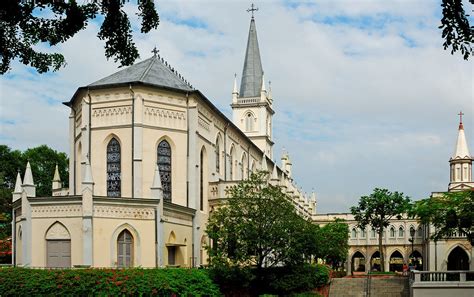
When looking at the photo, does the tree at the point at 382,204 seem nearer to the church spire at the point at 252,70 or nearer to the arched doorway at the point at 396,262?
the church spire at the point at 252,70

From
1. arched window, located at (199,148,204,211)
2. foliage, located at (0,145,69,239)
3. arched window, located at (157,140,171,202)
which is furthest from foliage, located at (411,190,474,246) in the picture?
foliage, located at (0,145,69,239)

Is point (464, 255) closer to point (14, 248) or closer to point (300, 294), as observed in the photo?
point (300, 294)

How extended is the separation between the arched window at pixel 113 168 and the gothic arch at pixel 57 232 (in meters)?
6.45

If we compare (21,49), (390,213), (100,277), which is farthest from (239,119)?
(21,49)

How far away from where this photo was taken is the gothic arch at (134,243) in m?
35.2

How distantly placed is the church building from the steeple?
46.6 metres

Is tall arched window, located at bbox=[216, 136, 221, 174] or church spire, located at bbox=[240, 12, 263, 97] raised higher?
church spire, located at bbox=[240, 12, 263, 97]

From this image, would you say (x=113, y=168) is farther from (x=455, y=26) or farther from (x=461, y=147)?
(x=461, y=147)

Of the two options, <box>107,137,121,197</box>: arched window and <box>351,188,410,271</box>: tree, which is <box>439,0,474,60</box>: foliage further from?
<box>351,188,410,271</box>: tree

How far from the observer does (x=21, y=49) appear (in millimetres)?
9047

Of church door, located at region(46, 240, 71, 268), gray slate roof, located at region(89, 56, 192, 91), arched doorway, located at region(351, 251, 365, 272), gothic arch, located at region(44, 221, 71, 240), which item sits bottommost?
arched doorway, located at region(351, 251, 365, 272)

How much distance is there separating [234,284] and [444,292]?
472 inches

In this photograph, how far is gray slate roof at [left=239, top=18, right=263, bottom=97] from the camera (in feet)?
269

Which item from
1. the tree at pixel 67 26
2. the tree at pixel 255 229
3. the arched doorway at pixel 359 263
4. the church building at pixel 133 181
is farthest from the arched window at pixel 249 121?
the tree at pixel 67 26
